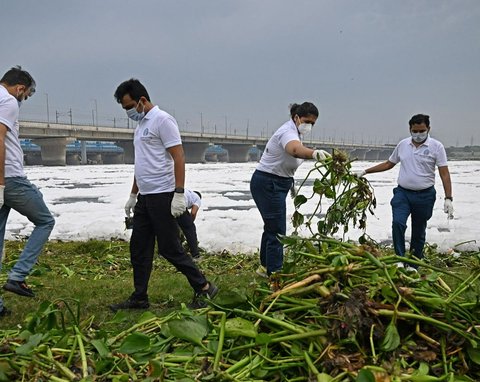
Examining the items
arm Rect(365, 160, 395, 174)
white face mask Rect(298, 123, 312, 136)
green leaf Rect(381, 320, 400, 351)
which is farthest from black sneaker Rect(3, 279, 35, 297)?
arm Rect(365, 160, 395, 174)

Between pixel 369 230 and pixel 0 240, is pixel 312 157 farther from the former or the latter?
pixel 369 230

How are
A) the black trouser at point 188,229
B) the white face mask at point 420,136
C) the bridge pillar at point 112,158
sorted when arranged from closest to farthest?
the white face mask at point 420,136 → the black trouser at point 188,229 → the bridge pillar at point 112,158

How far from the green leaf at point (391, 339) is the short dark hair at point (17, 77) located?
328 cm

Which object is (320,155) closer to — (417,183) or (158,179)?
(158,179)

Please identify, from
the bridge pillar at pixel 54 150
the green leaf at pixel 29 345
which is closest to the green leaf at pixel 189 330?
the green leaf at pixel 29 345

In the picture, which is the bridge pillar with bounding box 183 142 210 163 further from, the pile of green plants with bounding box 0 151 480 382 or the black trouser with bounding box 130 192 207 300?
the pile of green plants with bounding box 0 151 480 382

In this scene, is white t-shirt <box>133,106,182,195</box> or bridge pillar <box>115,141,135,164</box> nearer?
white t-shirt <box>133,106,182,195</box>

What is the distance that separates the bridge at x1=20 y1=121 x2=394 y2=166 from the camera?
41.8 m

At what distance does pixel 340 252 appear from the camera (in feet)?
7.52

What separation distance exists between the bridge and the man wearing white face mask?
2416cm

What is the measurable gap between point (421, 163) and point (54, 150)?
45.3 m

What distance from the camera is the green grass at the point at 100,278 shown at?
371 centimetres

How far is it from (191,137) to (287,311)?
52.2 metres

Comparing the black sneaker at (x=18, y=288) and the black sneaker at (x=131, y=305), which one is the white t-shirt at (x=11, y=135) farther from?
the black sneaker at (x=131, y=305)
